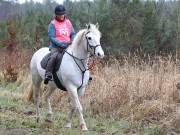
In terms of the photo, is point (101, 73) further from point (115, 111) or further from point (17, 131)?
point (17, 131)

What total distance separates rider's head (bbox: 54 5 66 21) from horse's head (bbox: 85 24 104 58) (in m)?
0.94

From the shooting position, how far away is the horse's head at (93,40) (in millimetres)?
7809

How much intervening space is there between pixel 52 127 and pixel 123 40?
22.8 metres

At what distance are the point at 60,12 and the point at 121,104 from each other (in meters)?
2.77

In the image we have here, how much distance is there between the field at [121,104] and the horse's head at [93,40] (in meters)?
1.44

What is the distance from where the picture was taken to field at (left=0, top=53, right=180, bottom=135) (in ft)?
27.1

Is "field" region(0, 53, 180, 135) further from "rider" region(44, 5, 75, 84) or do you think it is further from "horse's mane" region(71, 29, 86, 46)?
"horse's mane" region(71, 29, 86, 46)

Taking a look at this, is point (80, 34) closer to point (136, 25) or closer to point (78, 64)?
point (78, 64)

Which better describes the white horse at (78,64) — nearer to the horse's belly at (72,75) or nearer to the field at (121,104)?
the horse's belly at (72,75)

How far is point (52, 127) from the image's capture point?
26.4ft

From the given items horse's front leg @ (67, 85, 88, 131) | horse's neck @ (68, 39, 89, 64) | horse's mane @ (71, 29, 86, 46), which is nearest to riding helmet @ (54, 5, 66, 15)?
horse's mane @ (71, 29, 86, 46)

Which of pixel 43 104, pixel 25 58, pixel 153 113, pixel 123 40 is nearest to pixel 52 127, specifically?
pixel 153 113

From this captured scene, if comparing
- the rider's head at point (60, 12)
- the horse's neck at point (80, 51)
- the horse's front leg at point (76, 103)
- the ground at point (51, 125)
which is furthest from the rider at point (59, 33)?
the ground at point (51, 125)

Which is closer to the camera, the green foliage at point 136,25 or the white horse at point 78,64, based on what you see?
the white horse at point 78,64
